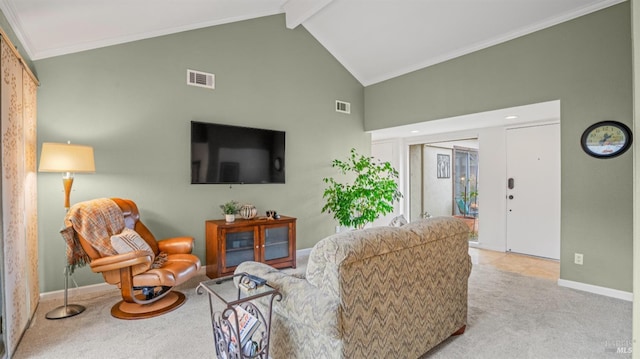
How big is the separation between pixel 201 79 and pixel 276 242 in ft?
7.56

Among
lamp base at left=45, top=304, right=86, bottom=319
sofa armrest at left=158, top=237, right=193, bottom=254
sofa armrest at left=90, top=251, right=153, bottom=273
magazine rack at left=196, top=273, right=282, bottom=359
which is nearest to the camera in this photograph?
magazine rack at left=196, top=273, right=282, bottom=359

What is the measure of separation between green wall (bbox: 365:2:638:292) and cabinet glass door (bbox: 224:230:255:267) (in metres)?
3.50

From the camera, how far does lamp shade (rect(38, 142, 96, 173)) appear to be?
2.78 m

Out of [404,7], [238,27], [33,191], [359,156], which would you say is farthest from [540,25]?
[33,191]

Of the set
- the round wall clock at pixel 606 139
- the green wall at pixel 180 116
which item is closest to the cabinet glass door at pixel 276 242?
the green wall at pixel 180 116

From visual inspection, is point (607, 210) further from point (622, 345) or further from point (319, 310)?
point (319, 310)

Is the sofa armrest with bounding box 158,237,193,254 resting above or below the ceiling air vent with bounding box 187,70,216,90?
below

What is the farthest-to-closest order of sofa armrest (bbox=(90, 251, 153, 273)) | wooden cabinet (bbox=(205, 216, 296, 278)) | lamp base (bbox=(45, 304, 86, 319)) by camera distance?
1. wooden cabinet (bbox=(205, 216, 296, 278))
2. lamp base (bbox=(45, 304, 86, 319))
3. sofa armrest (bbox=(90, 251, 153, 273))

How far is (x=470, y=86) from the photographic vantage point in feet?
14.5

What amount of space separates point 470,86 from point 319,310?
13.0ft

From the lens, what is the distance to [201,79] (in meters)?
4.12

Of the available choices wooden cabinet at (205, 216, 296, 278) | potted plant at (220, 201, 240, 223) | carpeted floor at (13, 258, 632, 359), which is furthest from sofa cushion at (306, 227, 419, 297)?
potted plant at (220, 201, 240, 223)

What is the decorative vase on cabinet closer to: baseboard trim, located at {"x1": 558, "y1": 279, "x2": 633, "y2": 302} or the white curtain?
the white curtain

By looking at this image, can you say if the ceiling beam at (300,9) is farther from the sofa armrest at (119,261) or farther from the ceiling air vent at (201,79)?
the sofa armrest at (119,261)
